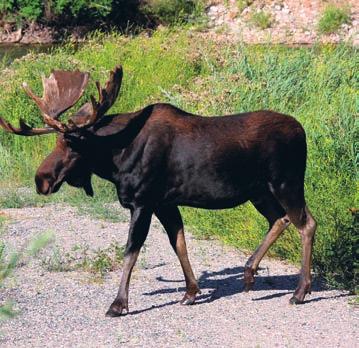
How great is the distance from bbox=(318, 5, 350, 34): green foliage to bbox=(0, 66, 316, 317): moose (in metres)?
24.8

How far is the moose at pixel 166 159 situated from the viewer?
8734 millimetres

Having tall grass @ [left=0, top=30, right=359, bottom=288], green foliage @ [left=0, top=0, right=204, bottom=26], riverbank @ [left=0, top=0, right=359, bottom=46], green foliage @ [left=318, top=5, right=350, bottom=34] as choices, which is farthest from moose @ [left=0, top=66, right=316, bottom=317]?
green foliage @ [left=318, top=5, right=350, bottom=34]

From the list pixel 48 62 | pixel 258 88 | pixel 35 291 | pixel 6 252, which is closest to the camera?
pixel 35 291

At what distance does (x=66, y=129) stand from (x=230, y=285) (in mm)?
2033

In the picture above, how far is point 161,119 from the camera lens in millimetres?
8891

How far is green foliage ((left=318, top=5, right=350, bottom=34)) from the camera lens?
33750 millimetres

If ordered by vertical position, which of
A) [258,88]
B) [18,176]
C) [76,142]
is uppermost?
[76,142]

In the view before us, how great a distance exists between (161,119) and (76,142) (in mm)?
664

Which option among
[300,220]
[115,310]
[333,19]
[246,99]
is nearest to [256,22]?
[333,19]

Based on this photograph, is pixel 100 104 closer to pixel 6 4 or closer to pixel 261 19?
pixel 6 4

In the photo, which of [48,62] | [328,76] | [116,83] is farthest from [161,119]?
[48,62]

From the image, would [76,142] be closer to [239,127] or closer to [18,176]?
[239,127]

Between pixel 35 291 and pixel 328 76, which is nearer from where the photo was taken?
pixel 35 291

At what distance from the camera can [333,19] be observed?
112 ft
